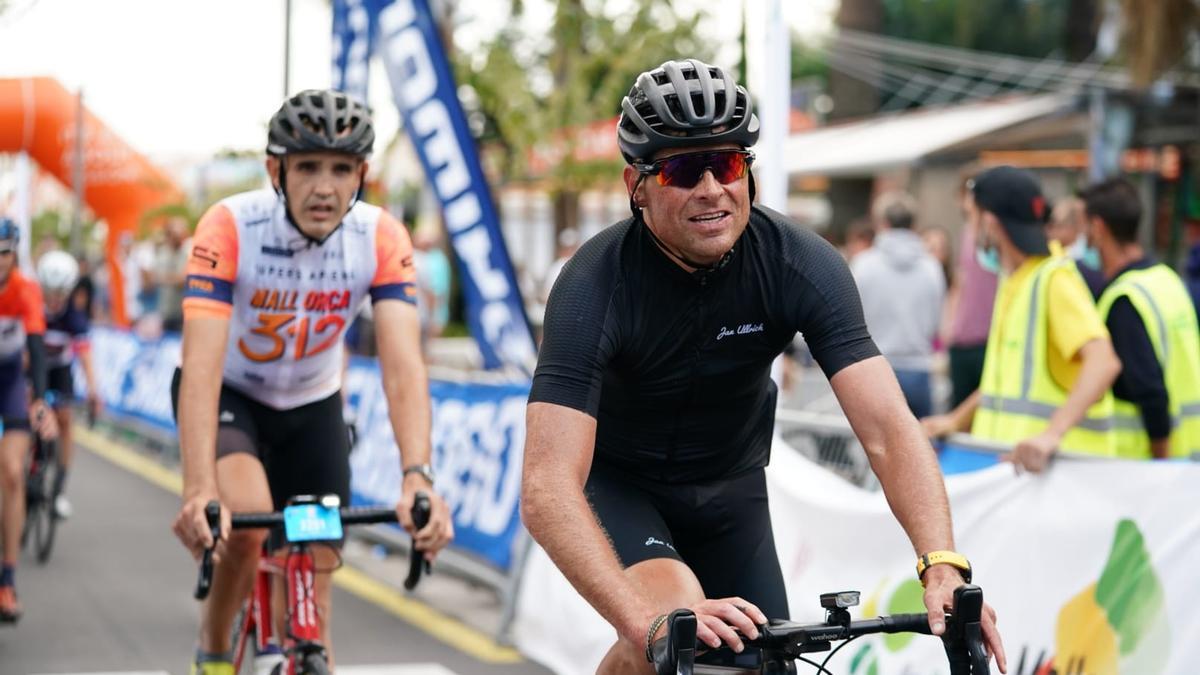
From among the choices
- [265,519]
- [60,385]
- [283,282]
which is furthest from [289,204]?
[60,385]

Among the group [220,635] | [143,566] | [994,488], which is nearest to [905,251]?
[994,488]

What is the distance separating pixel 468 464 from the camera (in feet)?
29.6

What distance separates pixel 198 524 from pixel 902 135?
1618cm

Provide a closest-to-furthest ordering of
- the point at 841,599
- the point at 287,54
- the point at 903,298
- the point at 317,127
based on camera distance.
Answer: the point at 841,599 → the point at 317,127 → the point at 903,298 → the point at 287,54

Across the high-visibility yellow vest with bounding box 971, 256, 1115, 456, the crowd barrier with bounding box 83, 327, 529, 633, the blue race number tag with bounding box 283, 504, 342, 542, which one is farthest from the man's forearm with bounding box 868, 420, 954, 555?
the crowd barrier with bounding box 83, 327, 529, 633

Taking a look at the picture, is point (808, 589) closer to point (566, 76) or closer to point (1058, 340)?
Result: point (1058, 340)

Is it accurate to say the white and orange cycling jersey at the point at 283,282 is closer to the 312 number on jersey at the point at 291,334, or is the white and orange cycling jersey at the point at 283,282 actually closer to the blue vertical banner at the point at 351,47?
the 312 number on jersey at the point at 291,334

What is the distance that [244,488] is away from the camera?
197 inches

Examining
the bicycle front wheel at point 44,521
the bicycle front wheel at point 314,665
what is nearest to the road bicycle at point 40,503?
the bicycle front wheel at point 44,521

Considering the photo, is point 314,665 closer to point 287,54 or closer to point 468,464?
point 468,464

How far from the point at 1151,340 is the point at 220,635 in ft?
11.9

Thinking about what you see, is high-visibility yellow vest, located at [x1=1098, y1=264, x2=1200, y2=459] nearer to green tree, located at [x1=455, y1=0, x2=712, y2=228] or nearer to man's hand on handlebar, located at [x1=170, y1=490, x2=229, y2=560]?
man's hand on handlebar, located at [x1=170, y1=490, x2=229, y2=560]

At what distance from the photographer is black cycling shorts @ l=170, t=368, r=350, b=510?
5422 mm

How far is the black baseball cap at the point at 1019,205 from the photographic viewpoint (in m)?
6.30
